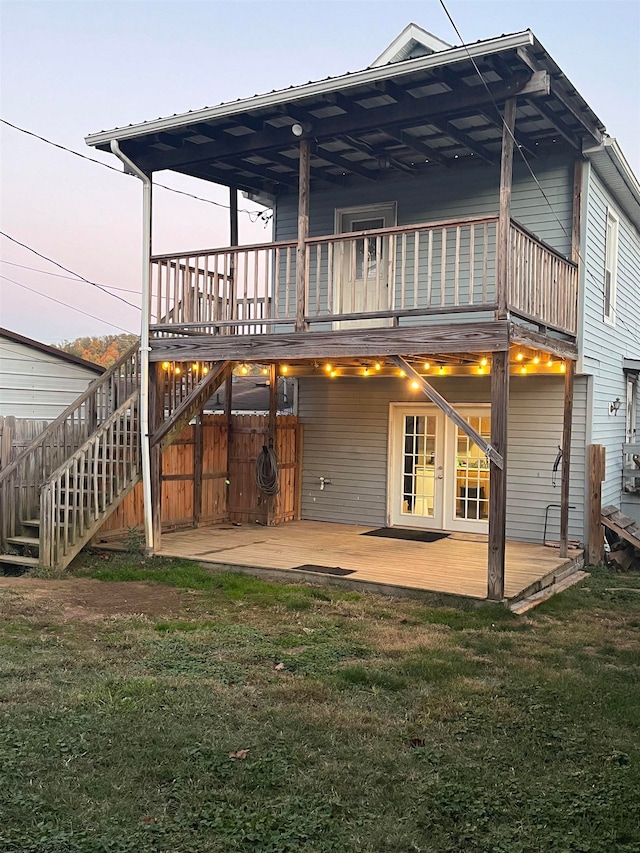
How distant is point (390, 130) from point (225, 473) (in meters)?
5.80

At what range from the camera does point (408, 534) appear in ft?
37.6

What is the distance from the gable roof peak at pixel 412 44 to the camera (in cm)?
1113

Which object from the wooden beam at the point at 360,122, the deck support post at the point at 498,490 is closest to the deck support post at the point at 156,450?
the wooden beam at the point at 360,122

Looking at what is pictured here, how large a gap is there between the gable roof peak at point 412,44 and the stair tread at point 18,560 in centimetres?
815

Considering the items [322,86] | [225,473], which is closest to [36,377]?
[225,473]

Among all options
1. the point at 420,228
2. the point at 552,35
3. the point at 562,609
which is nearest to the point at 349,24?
the point at 552,35

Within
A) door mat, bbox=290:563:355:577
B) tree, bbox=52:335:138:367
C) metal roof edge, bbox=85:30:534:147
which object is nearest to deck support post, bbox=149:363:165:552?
door mat, bbox=290:563:355:577

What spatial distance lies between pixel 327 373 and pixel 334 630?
629 centimetres

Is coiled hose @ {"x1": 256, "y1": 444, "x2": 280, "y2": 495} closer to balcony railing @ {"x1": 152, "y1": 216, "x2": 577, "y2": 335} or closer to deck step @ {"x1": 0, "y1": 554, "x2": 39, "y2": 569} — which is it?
balcony railing @ {"x1": 152, "y1": 216, "x2": 577, "y2": 335}

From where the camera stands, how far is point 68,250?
26.4 m

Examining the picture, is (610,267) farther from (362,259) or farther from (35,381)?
(35,381)

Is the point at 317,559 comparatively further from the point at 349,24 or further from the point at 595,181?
the point at 349,24

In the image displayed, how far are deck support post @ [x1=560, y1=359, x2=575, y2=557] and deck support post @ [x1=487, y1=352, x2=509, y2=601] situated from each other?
266 cm

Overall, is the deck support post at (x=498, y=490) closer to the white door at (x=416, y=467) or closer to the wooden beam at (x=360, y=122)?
the wooden beam at (x=360, y=122)
